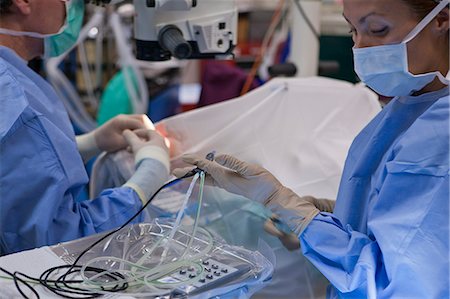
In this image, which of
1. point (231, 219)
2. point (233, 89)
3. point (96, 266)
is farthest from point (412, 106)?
point (233, 89)

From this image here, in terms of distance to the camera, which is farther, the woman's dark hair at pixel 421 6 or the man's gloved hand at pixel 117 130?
the man's gloved hand at pixel 117 130

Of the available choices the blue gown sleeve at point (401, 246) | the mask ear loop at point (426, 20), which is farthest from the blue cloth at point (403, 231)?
the mask ear loop at point (426, 20)

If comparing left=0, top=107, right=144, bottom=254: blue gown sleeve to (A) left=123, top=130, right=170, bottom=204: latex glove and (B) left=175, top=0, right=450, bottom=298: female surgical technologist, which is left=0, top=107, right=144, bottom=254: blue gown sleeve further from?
(B) left=175, top=0, right=450, bottom=298: female surgical technologist

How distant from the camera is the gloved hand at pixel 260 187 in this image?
105 cm

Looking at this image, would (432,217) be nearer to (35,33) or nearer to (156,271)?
(156,271)

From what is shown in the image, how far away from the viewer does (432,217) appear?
35.8 inches

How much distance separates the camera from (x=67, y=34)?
1.42 metres

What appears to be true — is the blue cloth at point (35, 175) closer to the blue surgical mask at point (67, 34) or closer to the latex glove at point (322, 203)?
the blue surgical mask at point (67, 34)

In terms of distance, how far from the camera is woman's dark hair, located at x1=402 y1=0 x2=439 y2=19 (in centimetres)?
101

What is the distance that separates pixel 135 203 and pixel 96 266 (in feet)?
1.16

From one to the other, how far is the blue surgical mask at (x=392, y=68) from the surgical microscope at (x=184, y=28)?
456 millimetres

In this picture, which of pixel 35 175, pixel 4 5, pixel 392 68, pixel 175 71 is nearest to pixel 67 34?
pixel 4 5

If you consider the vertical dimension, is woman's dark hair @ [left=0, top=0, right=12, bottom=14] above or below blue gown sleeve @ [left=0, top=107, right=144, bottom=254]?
above

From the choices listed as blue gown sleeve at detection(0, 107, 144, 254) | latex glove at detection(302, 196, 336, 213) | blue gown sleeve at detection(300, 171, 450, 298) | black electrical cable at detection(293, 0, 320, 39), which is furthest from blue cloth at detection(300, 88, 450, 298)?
black electrical cable at detection(293, 0, 320, 39)
